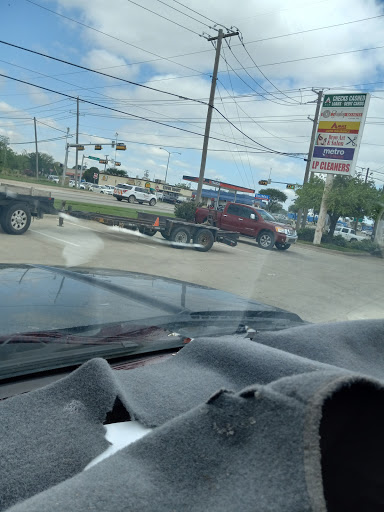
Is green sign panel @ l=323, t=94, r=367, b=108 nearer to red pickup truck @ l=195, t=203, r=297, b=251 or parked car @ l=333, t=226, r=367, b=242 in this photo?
parked car @ l=333, t=226, r=367, b=242

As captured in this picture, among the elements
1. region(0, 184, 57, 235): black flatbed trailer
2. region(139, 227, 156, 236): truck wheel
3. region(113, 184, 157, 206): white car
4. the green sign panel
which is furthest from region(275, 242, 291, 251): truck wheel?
region(113, 184, 157, 206): white car

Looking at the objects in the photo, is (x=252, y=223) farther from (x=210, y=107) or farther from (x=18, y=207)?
(x=210, y=107)

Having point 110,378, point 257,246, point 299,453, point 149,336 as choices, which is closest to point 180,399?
point 110,378

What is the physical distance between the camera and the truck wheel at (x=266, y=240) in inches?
548

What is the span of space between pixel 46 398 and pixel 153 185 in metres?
43.0

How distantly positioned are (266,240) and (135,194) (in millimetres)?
26300

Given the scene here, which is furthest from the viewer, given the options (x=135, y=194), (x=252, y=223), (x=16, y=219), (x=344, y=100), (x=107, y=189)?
(x=135, y=194)

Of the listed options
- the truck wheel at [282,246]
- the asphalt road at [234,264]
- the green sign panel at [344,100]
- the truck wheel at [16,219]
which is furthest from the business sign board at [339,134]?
the truck wheel at [16,219]

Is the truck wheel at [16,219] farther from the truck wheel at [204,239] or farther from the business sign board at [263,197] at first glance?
the business sign board at [263,197]

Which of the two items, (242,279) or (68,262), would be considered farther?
(242,279)

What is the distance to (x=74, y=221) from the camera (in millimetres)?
11234

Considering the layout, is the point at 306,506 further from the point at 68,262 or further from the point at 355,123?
the point at 355,123

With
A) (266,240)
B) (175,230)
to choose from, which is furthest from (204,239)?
(266,240)

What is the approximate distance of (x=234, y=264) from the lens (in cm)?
1080
